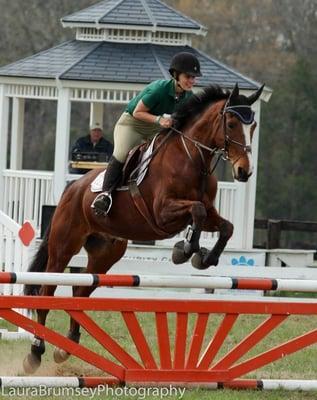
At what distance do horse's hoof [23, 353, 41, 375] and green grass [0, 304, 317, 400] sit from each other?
0.28 ft

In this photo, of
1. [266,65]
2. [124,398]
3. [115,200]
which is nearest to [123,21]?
[115,200]

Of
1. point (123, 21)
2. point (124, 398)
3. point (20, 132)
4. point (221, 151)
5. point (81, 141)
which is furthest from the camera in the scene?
point (20, 132)

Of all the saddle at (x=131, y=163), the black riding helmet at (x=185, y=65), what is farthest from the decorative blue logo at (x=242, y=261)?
the black riding helmet at (x=185, y=65)

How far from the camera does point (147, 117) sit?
10.3 m

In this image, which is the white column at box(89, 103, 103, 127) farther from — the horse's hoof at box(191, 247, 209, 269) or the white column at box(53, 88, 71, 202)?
the horse's hoof at box(191, 247, 209, 269)

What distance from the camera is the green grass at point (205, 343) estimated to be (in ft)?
29.6

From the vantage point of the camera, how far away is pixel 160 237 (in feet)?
34.6

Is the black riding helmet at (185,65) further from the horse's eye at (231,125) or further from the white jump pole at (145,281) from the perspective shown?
the white jump pole at (145,281)

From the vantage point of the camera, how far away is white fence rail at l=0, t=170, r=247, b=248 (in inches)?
718

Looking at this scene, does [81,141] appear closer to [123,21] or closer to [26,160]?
[123,21]

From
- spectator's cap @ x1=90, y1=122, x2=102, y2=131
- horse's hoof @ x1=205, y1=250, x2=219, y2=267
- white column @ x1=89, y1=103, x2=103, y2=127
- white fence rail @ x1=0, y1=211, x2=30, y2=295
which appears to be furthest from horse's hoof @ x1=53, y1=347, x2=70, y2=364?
white column @ x1=89, y1=103, x2=103, y2=127

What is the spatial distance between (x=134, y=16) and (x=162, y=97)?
8.98 meters

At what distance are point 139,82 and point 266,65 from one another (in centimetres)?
2867

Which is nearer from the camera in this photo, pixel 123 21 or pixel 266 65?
pixel 123 21
